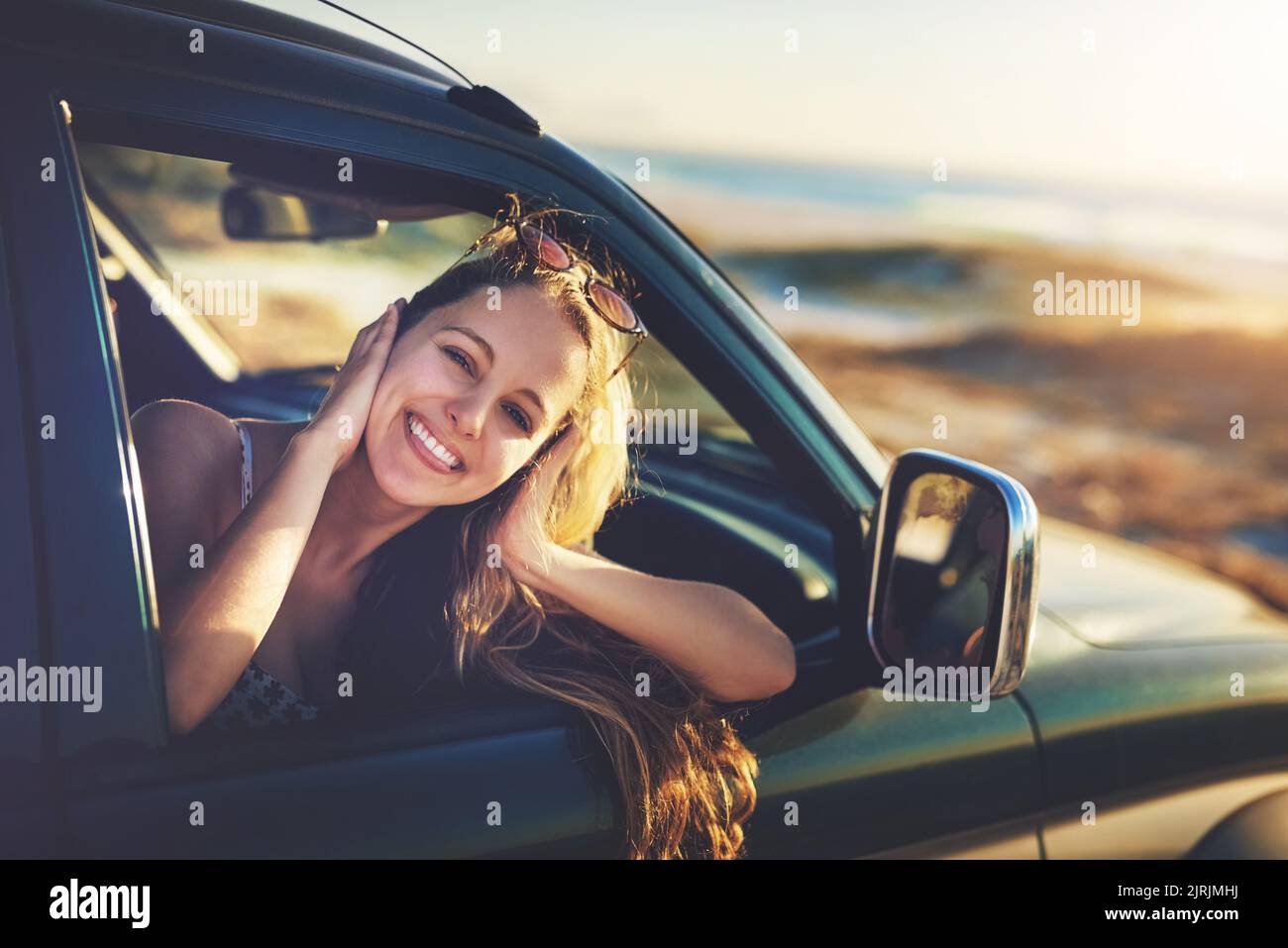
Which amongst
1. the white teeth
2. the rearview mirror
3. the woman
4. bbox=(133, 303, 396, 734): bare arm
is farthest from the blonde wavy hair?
the rearview mirror

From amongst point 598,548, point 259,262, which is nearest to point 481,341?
point 598,548

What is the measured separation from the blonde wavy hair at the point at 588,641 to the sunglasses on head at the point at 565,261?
0.01 meters

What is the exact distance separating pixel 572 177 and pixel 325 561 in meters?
0.68

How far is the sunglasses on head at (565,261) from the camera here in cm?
179

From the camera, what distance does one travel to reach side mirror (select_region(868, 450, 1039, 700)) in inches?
66.3

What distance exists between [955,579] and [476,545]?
0.72m

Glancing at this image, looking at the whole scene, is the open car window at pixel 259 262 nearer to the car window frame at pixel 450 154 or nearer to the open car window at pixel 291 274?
the open car window at pixel 291 274

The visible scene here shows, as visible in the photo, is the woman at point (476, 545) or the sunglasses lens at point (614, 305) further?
the sunglasses lens at point (614, 305)

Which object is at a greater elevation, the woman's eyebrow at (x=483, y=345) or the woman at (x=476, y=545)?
the woman's eyebrow at (x=483, y=345)

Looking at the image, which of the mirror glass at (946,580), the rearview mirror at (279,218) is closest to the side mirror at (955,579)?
the mirror glass at (946,580)

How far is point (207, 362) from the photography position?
292 centimetres

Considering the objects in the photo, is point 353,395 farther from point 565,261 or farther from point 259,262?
point 259,262
